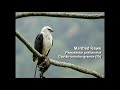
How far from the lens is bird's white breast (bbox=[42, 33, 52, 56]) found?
20.4m

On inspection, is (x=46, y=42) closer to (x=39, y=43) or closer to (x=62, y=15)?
(x=39, y=43)

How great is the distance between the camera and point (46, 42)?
2045 cm

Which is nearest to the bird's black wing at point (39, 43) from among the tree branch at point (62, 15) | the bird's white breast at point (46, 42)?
the bird's white breast at point (46, 42)

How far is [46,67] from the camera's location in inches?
803

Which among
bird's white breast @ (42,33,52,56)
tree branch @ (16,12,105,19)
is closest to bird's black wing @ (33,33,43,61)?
bird's white breast @ (42,33,52,56)

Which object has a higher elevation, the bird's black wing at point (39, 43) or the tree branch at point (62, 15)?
the tree branch at point (62, 15)

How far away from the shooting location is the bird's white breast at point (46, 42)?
20.4m


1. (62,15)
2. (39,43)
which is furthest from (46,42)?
(62,15)

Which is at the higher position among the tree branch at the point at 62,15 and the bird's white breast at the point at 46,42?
the tree branch at the point at 62,15

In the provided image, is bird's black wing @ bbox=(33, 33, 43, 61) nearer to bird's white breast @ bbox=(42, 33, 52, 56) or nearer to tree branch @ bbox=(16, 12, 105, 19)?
bird's white breast @ bbox=(42, 33, 52, 56)

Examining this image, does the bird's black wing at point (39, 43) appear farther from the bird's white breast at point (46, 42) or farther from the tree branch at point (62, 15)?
the tree branch at point (62, 15)
